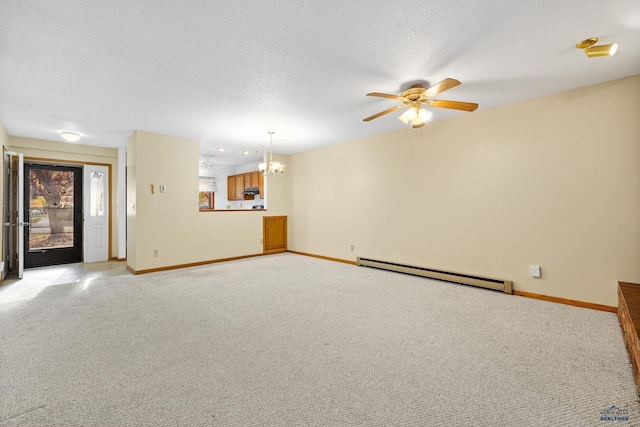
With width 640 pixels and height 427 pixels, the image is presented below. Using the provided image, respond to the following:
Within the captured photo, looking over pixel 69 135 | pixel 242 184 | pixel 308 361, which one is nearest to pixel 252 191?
pixel 242 184

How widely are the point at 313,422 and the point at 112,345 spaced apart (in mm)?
1798

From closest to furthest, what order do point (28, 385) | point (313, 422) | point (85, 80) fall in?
point (313, 422), point (28, 385), point (85, 80)

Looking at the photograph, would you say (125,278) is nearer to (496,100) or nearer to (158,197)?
(158,197)

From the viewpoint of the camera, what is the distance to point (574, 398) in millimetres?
1584

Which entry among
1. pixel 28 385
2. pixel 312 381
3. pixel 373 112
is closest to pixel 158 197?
pixel 28 385

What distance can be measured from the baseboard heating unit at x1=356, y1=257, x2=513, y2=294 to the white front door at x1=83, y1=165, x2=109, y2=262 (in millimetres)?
5279

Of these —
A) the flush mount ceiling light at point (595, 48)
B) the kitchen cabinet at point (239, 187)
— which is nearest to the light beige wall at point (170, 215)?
the kitchen cabinet at point (239, 187)

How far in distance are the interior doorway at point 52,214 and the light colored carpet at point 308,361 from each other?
2.66 meters

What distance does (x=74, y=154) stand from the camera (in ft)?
18.1

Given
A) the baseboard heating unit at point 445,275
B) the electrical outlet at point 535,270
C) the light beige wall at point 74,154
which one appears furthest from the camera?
the light beige wall at point 74,154

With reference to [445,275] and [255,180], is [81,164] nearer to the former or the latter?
[255,180]

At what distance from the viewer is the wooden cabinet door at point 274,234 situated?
6.41 metres

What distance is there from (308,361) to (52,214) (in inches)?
249

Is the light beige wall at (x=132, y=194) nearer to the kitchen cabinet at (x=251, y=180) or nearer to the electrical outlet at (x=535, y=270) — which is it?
the kitchen cabinet at (x=251, y=180)
